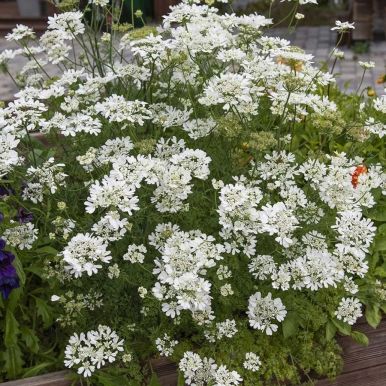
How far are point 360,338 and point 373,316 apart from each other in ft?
0.39

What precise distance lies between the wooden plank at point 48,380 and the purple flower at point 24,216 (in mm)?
562

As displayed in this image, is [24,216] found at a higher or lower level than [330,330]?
higher

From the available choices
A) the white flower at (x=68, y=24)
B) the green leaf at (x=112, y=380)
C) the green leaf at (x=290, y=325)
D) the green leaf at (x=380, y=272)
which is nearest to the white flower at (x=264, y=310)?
the green leaf at (x=290, y=325)

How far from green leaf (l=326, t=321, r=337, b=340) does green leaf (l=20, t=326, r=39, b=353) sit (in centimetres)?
109

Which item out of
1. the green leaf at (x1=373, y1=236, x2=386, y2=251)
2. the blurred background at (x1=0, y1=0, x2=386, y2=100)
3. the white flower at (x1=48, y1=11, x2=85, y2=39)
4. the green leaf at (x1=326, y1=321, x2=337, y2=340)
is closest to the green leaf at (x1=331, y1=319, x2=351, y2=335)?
the green leaf at (x1=326, y1=321, x2=337, y2=340)

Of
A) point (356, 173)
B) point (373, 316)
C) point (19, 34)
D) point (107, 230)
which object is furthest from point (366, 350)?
point (19, 34)

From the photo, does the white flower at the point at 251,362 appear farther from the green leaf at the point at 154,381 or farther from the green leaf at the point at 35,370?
the green leaf at the point at 35,370

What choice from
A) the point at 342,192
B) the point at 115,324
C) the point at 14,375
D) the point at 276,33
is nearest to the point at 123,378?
the point at 115,324

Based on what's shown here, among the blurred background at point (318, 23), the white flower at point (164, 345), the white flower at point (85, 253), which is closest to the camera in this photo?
the white flower at point (85, 253)

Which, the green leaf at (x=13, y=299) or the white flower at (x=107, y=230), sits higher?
the white flower at (x=107, y=230)

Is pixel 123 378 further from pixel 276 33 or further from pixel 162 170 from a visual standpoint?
pixel 276 33

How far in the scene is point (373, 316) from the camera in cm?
237

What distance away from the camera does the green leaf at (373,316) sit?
2.34m

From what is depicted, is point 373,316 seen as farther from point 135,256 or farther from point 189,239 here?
point 135,256
